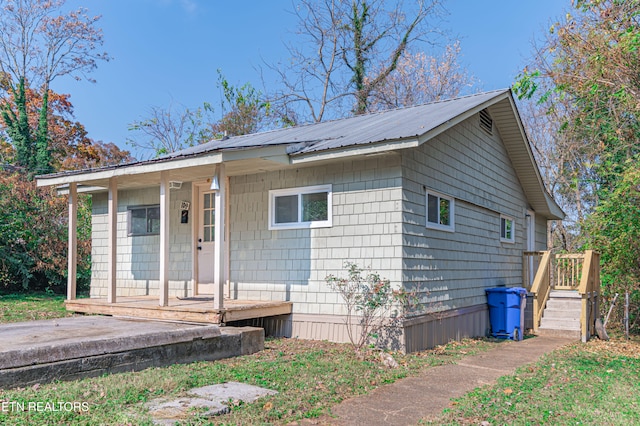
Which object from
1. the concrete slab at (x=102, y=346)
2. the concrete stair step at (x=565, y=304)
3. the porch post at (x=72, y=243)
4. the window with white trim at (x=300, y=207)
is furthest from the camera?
the concrete stair step at (x=565, y=304)

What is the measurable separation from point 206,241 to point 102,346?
449 cm

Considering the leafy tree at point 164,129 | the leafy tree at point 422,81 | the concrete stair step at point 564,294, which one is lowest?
the concrete stair step at point 564,294

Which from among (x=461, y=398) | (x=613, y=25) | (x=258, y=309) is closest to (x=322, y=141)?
(x=258, y=309)

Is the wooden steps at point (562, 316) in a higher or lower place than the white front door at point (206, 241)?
lower

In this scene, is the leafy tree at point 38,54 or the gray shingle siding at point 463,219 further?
the leafy tree at point 38,54

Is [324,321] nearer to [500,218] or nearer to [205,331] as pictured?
[205,331]

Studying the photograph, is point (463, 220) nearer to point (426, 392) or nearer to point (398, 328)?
point (398, 328)

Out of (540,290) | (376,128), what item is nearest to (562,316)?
(540,290)

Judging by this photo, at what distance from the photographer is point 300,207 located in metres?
8.85

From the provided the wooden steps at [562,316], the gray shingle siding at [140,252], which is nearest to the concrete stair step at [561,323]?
the wooden steps at [562,316]

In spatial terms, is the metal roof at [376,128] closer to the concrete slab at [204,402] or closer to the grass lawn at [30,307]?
the concrete slab at [204,402]

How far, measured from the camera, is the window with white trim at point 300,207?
8609mm

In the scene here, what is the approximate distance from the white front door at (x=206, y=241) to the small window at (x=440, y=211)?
4.12 meters

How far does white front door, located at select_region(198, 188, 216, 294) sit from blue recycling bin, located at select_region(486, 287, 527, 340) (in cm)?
572
